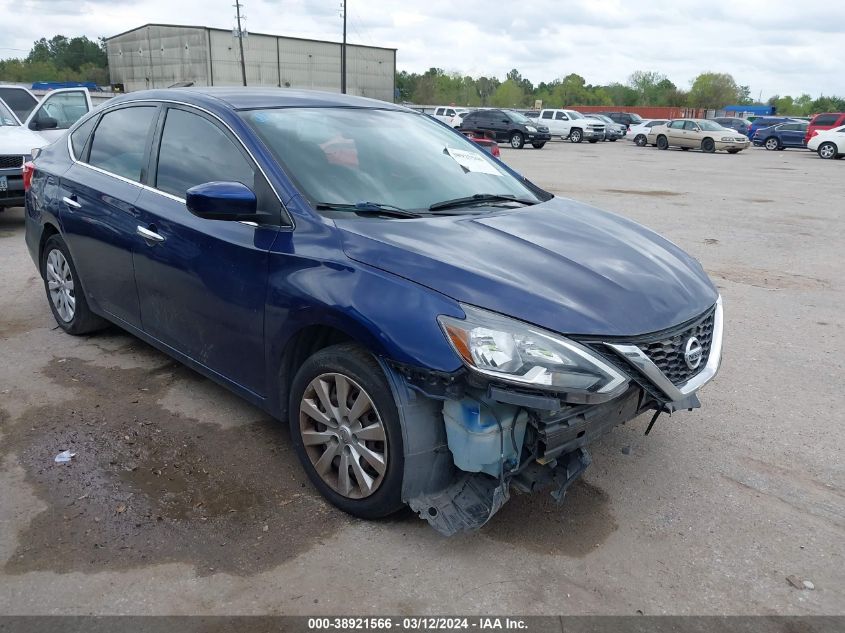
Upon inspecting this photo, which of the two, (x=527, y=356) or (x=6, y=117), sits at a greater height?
(x=6, y=117)

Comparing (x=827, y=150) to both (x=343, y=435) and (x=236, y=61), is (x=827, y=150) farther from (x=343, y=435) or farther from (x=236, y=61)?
(x=236, y=61)

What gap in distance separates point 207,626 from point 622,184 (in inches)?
612

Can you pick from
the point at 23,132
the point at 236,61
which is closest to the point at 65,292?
the point at 23,132

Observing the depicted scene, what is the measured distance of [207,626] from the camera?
2404 millimetres

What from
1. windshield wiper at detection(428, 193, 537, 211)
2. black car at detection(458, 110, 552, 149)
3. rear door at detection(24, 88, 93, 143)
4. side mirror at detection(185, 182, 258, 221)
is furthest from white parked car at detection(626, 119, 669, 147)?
side mirror at detection(185, 182, 258, 221)

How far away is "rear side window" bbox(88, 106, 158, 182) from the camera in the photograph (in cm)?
408

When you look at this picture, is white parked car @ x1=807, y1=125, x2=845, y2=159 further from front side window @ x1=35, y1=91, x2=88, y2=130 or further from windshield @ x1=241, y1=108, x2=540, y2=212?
windshield @ x1=241, y1=108, x2=540, y2=212

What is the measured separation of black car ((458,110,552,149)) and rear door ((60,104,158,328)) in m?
28.3

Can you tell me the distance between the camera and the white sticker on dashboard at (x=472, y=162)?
3994 millimetres

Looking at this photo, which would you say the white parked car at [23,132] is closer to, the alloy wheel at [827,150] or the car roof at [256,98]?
the car roof at [256,98]

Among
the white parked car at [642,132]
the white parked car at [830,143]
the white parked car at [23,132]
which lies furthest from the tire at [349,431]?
the white parked car at [642,132]

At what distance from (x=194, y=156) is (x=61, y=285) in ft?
6.71

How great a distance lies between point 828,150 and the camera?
28625 mm

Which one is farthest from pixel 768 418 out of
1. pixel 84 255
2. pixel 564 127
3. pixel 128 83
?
pixel 128 83
